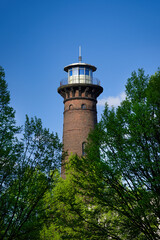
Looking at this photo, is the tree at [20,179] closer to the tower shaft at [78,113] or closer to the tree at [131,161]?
the tree at [131,161]

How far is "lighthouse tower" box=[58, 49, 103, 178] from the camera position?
33.2m

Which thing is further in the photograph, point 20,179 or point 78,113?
point 78,113

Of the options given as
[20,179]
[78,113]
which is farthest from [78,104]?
[20,179]

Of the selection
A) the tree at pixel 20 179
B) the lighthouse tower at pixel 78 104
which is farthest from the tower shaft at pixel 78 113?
the tree at pixel 20 179

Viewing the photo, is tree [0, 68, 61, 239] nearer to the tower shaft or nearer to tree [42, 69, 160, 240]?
tree [42, 69, 160, 240]

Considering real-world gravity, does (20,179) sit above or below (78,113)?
below

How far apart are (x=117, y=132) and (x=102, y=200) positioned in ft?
10.2

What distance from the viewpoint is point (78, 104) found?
35.2m

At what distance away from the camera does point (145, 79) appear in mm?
13984

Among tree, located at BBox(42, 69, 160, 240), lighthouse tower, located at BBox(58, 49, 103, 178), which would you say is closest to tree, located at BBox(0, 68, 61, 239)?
tree, located at BBox(42, 69, 160, 240)

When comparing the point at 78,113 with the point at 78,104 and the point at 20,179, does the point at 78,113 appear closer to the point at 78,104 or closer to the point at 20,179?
the point at 78,104

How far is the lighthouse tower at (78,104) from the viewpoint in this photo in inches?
1305

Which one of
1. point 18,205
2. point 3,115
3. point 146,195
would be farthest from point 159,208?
point 3,115

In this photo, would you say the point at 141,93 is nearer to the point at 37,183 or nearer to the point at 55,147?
the point at 55,147
